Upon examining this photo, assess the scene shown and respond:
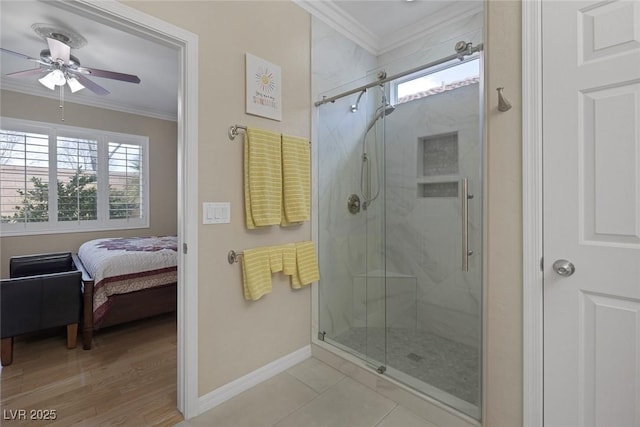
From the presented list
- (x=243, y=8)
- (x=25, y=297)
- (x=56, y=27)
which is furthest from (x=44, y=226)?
(x=243, y=8)

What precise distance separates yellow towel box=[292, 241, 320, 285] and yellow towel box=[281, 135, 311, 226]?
0.23 m

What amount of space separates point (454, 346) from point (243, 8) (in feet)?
9.75

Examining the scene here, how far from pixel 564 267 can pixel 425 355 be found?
1326mm

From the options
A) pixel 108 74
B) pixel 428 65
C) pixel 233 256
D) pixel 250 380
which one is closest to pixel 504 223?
pixel 428 65

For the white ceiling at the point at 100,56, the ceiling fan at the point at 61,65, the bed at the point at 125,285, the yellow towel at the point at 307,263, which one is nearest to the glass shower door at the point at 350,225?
the yellow towel at the point at 307,263

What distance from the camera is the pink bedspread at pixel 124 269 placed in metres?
2.60

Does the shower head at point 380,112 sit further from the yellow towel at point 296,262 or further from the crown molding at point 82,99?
the crown molding at point 82,99

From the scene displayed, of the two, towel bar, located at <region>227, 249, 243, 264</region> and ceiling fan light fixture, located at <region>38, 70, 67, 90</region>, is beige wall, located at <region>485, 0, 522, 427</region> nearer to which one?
towel bar, located at <region>227, 249, 243, 264</region>

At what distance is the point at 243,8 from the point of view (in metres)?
1.94

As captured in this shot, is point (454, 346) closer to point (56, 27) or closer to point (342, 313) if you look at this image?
point (342, 313)

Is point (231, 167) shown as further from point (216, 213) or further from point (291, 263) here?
point (291, 263)

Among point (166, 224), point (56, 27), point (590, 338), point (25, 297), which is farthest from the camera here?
point (166, 224)

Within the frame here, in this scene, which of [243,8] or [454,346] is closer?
[243,8]

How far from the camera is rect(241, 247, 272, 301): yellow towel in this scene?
1.92 meters
